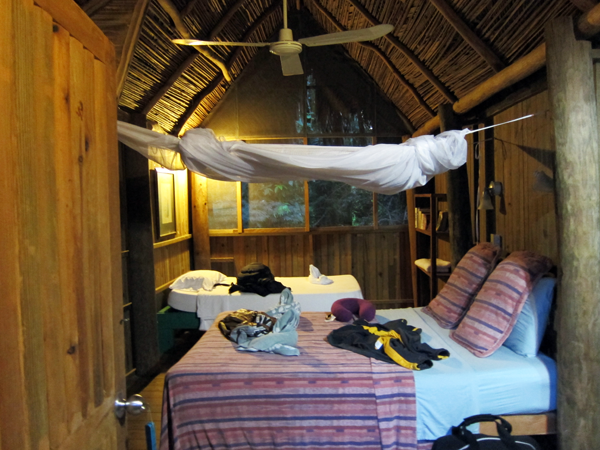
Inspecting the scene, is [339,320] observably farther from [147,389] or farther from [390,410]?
[147,389]

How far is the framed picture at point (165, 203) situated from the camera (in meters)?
4.18

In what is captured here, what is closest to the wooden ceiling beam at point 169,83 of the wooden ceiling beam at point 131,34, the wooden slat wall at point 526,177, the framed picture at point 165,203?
the framed picture at point 165,203

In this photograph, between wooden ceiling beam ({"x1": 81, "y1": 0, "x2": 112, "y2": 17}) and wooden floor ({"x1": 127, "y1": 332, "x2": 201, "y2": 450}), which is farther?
wooden floor ({"x1": 127, "y1": 332, "x2": 201, "y2": 450})

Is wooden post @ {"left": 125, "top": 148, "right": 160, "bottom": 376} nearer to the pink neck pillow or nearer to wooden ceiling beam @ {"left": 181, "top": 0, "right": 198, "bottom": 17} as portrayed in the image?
wooden ceiling beam @ {"left": 181, "top": 0, "right": 198, "bottom": 17}

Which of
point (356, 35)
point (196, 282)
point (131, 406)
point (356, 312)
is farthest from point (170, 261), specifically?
point (131, 406)

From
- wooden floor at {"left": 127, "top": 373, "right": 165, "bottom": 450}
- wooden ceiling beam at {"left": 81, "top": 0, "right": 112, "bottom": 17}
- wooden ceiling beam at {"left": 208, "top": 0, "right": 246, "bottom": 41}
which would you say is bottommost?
wooden floor at {"left": 127, "top": 373, "right": 165, "bottom": 450}

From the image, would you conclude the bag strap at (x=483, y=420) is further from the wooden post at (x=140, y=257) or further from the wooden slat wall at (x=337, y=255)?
the wooden slat wall at (x=337, y=255)

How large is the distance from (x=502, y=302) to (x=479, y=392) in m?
0.52

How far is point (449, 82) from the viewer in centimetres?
374

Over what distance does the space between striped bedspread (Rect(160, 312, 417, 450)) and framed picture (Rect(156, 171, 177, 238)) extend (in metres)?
2.22

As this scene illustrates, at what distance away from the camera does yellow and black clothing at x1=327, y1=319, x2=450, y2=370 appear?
2325 millimetres

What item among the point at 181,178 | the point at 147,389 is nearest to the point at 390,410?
the point at 147,389

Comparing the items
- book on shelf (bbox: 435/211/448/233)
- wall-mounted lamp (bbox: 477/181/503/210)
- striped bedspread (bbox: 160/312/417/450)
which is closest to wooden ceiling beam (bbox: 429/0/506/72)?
wall-mounted lamp (bbox: 477/181/503/210)

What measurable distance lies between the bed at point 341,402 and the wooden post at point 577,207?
0.22 m
